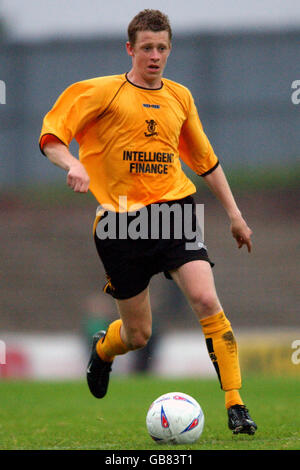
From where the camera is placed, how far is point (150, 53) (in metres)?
6.14

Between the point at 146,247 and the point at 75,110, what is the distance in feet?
3.41

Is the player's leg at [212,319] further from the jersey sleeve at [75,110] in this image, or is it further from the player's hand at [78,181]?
the jersey sleeve at [75,110]

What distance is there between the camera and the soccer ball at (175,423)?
5.59 meters

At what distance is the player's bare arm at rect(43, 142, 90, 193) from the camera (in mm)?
5461

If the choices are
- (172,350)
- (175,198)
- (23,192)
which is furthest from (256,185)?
(175,198)

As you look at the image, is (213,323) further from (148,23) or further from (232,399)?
(148,23)

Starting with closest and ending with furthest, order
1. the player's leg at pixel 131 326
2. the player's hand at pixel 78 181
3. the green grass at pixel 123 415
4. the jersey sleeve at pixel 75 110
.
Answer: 1. the player's hand at pixel 78 181
2. the green grass at pixel 123 415
3. the jersey sleeve at pixel 75 110
4. the player's leg at pixel 131 326

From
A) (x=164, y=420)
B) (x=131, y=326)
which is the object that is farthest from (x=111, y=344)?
(x=164, y=420)

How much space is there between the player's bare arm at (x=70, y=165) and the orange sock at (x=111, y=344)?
169 centimetres

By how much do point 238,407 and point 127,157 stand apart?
182 centimetres

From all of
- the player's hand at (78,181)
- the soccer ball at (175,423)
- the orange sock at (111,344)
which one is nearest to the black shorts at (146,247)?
the orange sock at (111,344)

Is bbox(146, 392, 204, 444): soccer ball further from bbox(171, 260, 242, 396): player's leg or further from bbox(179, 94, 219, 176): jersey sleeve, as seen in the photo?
bbox(179, 94, 219, 176): jersey sleeve

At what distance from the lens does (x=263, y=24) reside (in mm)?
23328

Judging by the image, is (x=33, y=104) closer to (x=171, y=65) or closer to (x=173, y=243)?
(x=171, y=65)
